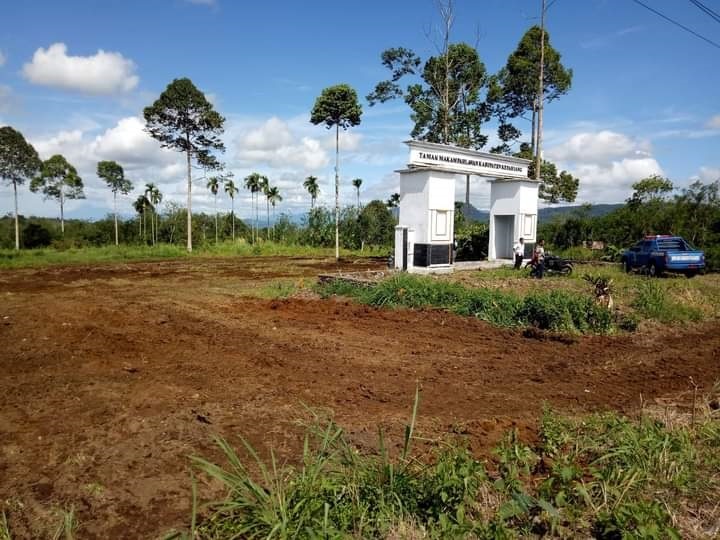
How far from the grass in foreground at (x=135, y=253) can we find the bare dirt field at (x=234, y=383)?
733 inches

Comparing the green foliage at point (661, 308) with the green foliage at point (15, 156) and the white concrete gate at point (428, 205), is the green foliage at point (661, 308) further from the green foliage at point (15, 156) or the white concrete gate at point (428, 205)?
the green foliage at point (15, 156)

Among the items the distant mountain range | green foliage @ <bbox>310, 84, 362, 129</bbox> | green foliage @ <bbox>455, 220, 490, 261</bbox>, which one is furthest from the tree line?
green foliage @ <bbox>310, 84, 362, 129</bbox>

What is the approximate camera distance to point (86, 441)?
511 centimetres

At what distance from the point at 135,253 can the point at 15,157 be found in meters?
10.8

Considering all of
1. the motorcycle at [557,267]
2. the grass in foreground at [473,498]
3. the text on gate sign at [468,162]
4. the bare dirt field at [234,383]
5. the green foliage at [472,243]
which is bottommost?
the bare dirt field at [234,383]

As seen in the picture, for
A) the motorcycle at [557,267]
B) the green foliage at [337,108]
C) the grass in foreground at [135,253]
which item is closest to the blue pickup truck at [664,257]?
the motorcycle at [557,267]

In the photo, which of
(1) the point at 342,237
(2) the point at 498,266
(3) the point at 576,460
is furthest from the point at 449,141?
(3) the point at 576,460

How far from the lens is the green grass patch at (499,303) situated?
10.4m

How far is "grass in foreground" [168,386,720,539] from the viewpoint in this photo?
3023 millimetres

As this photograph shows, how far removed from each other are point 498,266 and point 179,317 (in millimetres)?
13930

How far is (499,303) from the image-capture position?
11445mm

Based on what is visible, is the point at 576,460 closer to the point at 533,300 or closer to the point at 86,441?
the point at 86,441

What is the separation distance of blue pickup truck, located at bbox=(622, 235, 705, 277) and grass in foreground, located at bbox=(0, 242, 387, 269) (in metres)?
19.8

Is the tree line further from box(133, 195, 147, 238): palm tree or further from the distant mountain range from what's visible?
box(133, 195, 147, 238): palm tree
